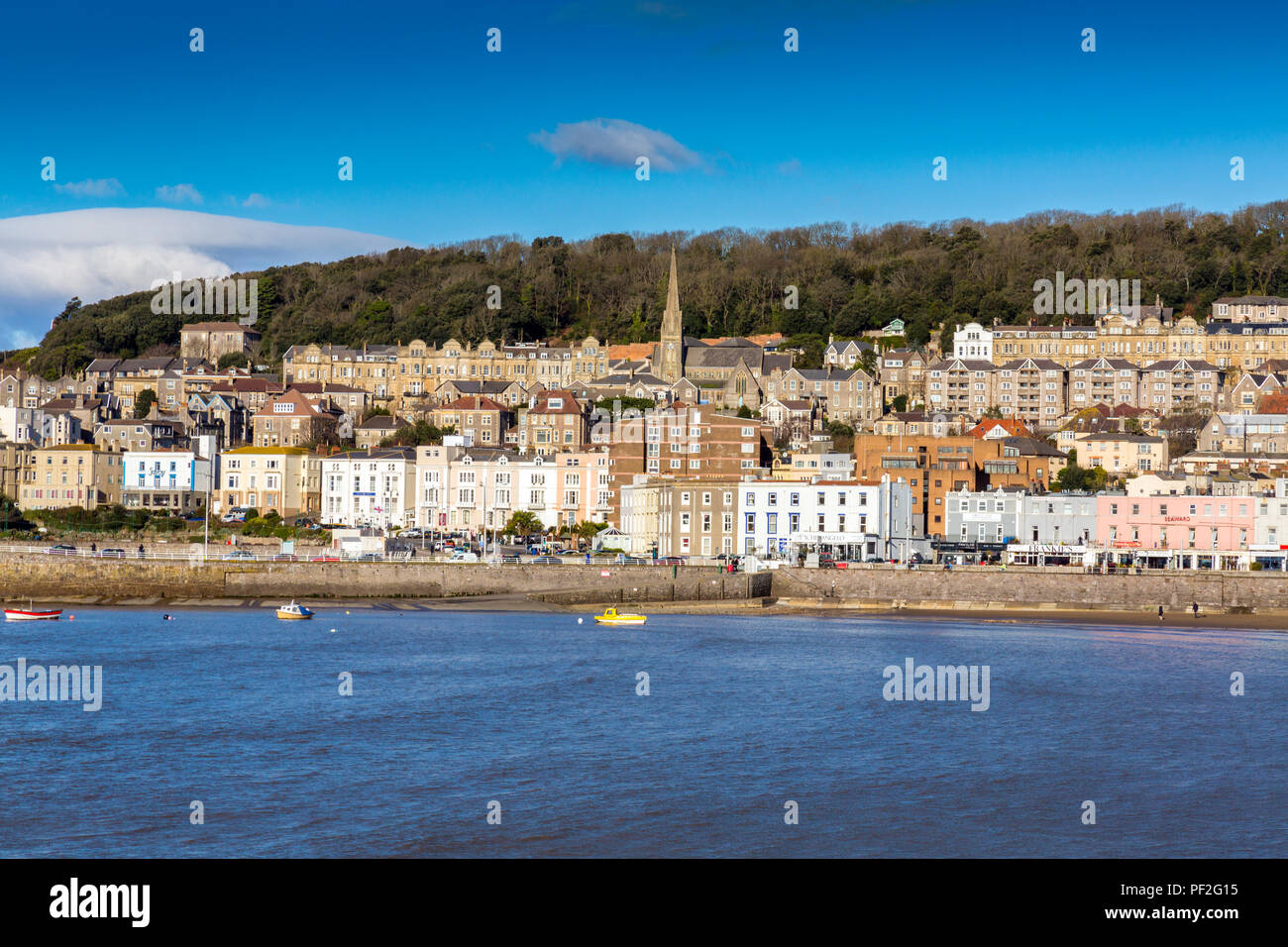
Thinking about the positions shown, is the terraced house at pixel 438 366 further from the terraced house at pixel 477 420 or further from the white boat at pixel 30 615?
the white boat at pixel 30 615

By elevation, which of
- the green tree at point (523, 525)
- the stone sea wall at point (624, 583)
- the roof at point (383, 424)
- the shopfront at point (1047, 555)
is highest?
the roof at point (383, 424)

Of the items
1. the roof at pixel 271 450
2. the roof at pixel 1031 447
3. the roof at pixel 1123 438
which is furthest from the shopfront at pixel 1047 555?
the roof at pixel 271 450

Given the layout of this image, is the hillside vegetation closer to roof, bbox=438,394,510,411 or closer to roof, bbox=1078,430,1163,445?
roof, bbox=438,394,510,411

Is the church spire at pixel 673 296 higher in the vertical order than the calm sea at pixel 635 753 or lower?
higher
